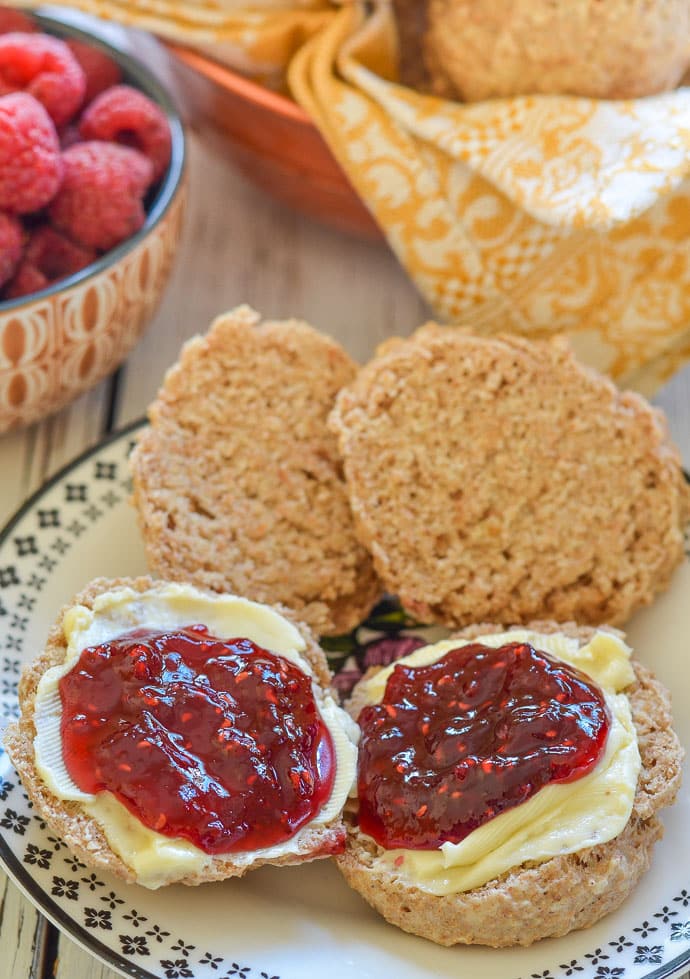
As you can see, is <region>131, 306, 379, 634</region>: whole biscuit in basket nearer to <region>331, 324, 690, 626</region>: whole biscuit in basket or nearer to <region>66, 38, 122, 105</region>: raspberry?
<region>331, 324, 690, 626</region>: whole biscuit in basket

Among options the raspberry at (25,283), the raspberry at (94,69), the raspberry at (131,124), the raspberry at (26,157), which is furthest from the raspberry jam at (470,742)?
the raspberry at (94,69)

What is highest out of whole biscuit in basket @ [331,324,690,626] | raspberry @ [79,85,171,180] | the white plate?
raspberry @ [79,85,171,180]

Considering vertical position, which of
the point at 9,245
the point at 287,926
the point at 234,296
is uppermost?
the point at 9,245

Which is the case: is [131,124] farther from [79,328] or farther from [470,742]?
[470,742]

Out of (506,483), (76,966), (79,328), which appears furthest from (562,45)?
(76,966)

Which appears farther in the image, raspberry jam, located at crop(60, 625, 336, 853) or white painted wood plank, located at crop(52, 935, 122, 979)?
white painted wood plank, located at crop(52, 935, 122, 979)

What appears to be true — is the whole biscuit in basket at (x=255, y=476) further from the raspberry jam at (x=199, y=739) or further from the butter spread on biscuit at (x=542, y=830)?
the butter spread on biscuit at (x=542, y=830)

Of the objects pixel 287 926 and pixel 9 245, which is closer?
pixel 287 926

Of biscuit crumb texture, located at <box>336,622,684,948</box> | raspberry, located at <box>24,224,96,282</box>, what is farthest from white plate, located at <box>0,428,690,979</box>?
raspberry, located at <box>24,224,96,282</box>
